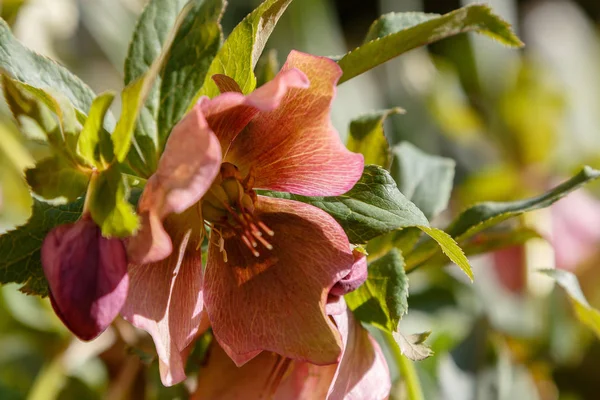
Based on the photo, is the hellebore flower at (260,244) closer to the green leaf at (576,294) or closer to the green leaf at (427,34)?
the green leaf at (427,34)

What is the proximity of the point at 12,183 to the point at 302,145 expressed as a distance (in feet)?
2.19

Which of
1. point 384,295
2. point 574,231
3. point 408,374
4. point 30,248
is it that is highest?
point 30,248

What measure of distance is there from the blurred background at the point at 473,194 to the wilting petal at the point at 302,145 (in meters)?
0.13

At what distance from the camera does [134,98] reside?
0.31 metres

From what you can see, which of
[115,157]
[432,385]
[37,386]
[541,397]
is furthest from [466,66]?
Result: [115,157]

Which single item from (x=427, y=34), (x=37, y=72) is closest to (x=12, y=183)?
(x=37, y=72)

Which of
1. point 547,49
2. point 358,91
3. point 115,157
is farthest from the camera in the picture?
point 547,49

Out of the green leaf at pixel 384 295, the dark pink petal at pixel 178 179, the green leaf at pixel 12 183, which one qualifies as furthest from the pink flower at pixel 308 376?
the green leaf at pixel 12 183

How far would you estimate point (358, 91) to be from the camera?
1.31 meters

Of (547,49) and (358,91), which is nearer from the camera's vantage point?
(358,91)

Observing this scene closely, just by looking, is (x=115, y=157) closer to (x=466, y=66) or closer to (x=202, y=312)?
(x=202, y=312)

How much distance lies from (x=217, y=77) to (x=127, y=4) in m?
1.09

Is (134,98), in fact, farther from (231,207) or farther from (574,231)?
(574,231)

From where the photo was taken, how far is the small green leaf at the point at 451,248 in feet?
1.13
